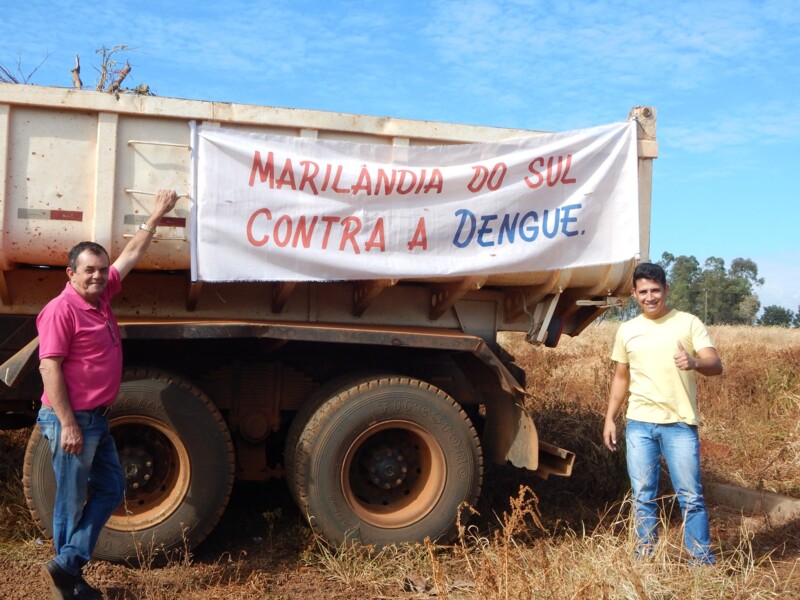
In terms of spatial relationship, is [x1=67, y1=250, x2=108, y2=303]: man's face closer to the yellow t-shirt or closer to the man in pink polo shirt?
the man in pink polo shirt

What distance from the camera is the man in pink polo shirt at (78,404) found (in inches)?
→ 148

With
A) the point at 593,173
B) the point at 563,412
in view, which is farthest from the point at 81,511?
the point at 563,412

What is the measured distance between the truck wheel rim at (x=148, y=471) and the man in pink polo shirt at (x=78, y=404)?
564 millimetres

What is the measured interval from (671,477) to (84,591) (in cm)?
312

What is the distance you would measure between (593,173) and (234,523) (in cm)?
339

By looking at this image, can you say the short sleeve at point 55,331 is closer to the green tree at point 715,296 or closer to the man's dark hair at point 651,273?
the man's dark hair at point 651,273

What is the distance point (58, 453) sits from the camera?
150 inches

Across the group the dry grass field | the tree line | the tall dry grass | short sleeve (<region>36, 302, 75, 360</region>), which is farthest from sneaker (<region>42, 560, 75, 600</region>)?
the tree line

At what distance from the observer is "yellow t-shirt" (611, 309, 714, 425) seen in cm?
434

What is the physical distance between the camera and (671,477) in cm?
441

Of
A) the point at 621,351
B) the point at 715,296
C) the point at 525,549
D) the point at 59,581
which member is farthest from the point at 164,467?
the point at 715,296

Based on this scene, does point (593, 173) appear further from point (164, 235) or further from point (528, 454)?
point (164, 235)

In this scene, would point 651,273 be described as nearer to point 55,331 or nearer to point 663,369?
point 663,369

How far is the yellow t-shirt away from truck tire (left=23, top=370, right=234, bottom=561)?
241cm
